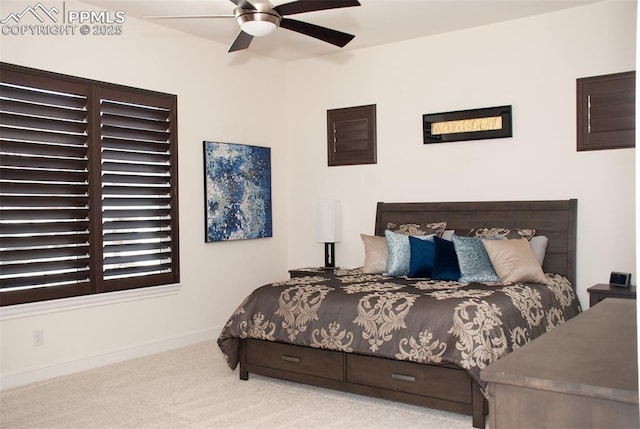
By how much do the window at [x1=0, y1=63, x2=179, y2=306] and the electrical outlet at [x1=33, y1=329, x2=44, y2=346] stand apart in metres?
0.26

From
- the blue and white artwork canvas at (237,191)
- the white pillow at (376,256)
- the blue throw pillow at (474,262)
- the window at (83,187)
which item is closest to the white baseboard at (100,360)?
the window at (83,187)

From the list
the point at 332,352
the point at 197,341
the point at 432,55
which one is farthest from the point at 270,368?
the point at 432,55

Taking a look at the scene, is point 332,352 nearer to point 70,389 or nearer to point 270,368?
point 270,368

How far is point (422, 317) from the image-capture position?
3682 millimetres

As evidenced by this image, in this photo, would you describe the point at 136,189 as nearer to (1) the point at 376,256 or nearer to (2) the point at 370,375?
(1) the point at 376,256

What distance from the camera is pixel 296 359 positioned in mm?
4238

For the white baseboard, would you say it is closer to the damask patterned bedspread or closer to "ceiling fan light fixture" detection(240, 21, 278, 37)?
the damask patterned bedspread

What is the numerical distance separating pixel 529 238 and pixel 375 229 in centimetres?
158

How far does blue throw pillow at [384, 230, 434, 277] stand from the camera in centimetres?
498

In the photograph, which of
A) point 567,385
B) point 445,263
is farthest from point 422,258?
point 567,385

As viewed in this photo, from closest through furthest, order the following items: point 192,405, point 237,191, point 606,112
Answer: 1. point 192,405
2. point 606,112
3. point 237,191

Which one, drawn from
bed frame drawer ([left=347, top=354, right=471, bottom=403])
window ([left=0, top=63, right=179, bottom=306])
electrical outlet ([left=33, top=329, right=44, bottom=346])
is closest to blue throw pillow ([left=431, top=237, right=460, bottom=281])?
bed frame drawer ([left=347, top=354, right=471, bottom=403])

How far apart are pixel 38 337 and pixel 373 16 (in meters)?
3.72

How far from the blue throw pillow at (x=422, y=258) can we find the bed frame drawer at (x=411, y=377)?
3.72 ft
